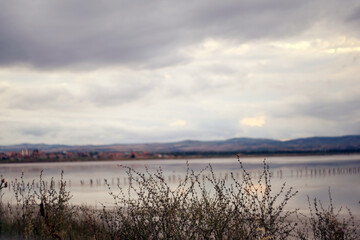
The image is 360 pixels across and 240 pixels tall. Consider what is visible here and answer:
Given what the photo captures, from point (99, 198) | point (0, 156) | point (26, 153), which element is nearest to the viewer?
point (99, 198)

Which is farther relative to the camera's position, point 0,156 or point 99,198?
point 0,156

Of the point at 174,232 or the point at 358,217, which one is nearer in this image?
the point at 174,232

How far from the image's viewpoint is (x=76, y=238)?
36.1 feet

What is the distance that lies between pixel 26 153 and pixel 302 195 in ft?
548

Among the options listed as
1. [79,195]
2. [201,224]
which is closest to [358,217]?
[201,224]

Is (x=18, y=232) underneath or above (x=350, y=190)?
above

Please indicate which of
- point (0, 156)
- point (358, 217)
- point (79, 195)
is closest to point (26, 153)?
point (0, 156)

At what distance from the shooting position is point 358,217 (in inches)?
852

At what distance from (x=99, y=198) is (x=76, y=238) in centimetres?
2411

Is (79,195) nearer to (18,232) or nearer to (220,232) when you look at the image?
(18,232)

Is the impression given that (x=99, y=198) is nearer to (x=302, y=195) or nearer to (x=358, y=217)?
(x=302, y=195)

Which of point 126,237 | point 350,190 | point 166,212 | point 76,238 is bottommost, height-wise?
point 350,190

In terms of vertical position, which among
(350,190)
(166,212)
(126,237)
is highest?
(166,212)

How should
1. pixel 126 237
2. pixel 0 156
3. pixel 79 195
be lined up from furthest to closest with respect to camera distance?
1. pixel 0 156
2. pixel 79 195
3. pixel 126 237
